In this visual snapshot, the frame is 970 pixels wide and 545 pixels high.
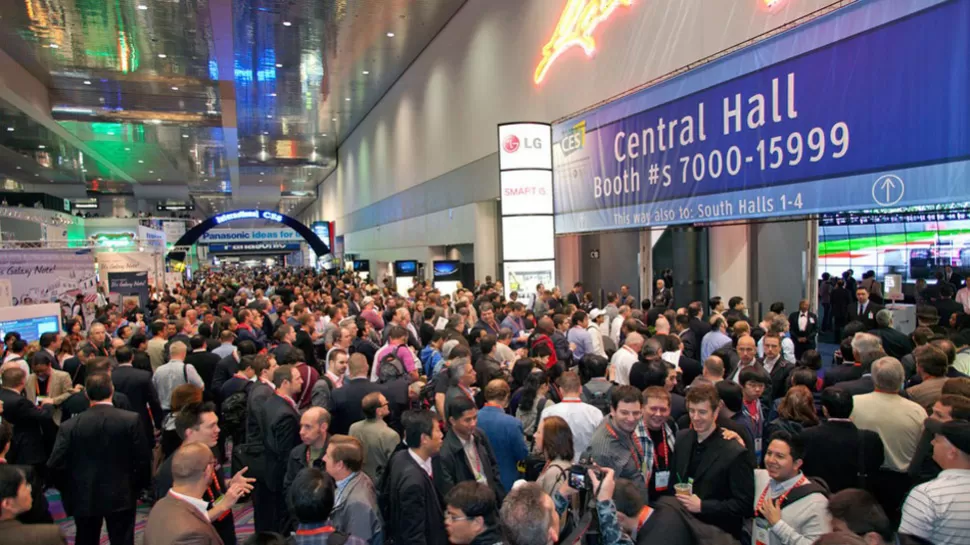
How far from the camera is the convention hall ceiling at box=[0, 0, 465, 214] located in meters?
15.8

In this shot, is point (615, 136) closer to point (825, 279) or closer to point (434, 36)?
point (825, 279)

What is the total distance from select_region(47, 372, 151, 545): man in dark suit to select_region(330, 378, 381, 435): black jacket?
48.4 inches

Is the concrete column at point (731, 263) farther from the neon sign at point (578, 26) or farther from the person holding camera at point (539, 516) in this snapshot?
the person holding camera at point (539, 516)

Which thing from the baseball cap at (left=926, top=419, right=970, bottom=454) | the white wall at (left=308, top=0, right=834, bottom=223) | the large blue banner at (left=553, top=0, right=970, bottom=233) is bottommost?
the baseball cap at (left=926, top=419, right=970, bottom=454)

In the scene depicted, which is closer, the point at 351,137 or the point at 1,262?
the point at 1,262

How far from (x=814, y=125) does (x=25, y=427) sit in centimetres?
770

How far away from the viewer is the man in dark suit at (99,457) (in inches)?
162

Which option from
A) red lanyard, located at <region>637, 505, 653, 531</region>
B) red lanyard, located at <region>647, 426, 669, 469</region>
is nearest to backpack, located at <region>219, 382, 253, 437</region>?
red lanyard, located at <region>647, 426, 669, 469</region>

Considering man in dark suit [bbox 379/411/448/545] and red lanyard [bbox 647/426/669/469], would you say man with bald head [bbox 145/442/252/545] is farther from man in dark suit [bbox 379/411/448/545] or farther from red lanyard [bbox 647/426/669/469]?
red lanyard [bbox 647/426/669/469]

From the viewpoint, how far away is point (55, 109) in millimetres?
21156

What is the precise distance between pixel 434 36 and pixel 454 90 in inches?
121

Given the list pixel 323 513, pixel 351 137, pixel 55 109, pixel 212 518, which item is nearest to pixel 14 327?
pixel 212 518

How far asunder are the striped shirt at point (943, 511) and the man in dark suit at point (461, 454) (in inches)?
74.5

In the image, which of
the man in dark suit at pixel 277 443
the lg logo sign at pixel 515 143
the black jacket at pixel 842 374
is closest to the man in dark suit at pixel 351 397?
the man in dark suit at pixel 277 443
